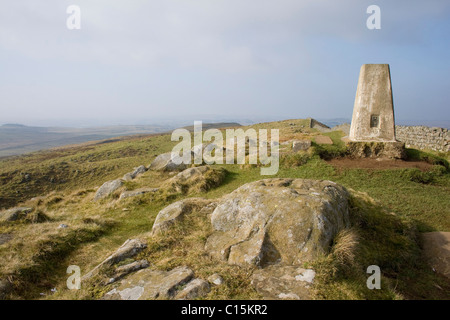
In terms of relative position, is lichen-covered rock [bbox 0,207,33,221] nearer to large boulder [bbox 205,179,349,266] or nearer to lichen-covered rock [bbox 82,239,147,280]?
lichen-covered rock [bbox 82,239,147,280]

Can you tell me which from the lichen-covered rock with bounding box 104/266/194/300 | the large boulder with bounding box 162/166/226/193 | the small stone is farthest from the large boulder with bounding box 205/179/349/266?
the large boulder with bounding box 162/166/226/193

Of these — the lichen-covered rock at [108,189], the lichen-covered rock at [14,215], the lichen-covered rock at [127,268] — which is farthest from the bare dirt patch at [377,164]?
the lichen-covered rock at [14,215]

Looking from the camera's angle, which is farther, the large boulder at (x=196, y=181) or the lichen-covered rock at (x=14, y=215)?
the large boulder at (x=196, y=181)

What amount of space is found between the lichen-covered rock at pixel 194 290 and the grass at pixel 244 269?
17 cm

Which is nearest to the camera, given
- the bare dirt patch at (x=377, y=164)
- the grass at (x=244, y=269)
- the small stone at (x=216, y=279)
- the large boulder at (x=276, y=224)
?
the small stone at (x=216, y=279)

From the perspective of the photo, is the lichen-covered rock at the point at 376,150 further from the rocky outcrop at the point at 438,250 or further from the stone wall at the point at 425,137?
the stone wall at the point at 425,137

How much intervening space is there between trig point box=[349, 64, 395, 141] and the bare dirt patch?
1553 mm

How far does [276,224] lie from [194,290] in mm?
2553

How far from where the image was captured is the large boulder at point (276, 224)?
551cm

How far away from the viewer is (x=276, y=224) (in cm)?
609

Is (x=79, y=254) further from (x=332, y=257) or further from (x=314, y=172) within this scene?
(x=314, y=172)

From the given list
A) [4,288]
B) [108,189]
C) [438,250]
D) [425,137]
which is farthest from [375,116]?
[4,288]

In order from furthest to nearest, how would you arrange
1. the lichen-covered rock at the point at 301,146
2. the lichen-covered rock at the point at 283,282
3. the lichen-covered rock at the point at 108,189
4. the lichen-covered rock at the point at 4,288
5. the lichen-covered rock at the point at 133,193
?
the lichen-covered rock at the point at 301,146, the lichen-covered rock at the point at 108,189, the lichen-covered rock at the point at 133,193, the lichen-covered rock at the point at 4,288, the lichen-covered rock at the point at 283,282

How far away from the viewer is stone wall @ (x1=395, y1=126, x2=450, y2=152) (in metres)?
21.6
